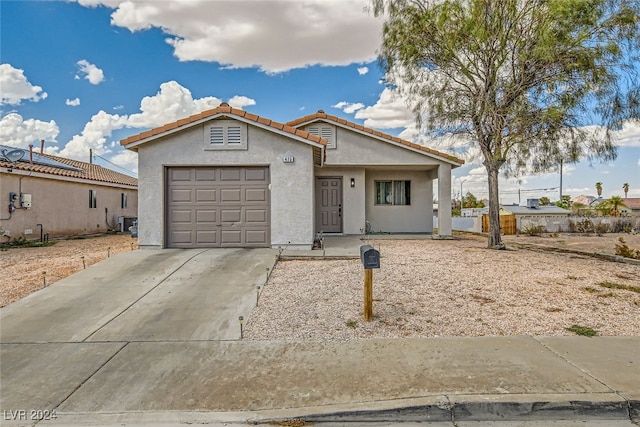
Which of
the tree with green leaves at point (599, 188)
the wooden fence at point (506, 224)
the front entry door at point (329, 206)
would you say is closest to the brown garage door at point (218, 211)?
the front entry door at point (329, 206)

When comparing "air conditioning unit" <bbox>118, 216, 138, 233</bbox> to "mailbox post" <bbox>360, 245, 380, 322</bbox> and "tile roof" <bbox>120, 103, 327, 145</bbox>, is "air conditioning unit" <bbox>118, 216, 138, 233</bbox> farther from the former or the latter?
"mailbox post" <bbox>360, 245, 380, 322</bbox>

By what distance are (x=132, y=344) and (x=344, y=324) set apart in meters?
2.72

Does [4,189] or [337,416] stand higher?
[4,189]

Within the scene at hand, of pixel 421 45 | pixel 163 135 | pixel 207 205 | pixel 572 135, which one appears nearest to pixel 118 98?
pixel 163 135

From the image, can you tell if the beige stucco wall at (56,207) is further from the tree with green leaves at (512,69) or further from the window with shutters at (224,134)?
the tree with green leaves at (512,69)

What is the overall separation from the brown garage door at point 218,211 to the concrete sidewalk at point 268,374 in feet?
15.0

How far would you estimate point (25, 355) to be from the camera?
174 inches

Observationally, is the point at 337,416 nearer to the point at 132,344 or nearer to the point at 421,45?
the point at 132,344

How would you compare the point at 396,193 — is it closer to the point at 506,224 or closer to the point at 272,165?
the point at 272,165

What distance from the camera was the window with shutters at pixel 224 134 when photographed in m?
10.3

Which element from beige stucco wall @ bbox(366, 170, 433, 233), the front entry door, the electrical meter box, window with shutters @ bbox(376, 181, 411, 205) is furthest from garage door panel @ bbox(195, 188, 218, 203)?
window with shutters @ bbox(376, 181, 411, 205)

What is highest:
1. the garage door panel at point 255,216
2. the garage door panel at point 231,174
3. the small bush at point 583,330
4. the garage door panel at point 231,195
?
the garage door panel at point 231,174

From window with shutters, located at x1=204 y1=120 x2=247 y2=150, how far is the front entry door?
17.7ft

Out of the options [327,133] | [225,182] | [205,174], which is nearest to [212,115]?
[205,174]
